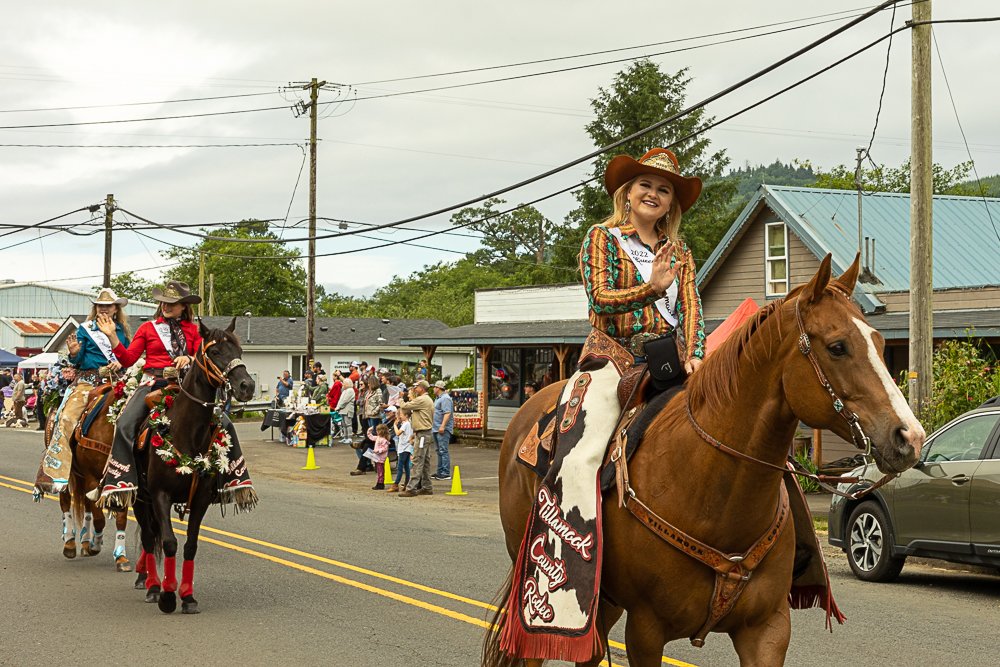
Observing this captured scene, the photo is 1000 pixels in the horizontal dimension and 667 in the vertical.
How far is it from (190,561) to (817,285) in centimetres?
687

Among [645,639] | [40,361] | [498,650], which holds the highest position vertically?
[40,361]

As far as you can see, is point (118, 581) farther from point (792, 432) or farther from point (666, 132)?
point (666, 132)

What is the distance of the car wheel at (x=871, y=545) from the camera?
11.7 m

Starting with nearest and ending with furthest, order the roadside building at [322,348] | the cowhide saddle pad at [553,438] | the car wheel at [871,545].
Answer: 1. the cowhide saddle pad at [553,438]
2. the car wheel at [871,545]
3. the roadside building at [322,348]

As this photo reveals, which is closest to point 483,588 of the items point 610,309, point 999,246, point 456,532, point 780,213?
point 456,532

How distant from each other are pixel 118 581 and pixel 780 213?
18.3m

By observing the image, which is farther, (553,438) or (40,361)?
(40,361)

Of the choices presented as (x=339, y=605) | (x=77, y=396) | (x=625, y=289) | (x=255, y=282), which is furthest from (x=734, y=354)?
(x=255, y=282)

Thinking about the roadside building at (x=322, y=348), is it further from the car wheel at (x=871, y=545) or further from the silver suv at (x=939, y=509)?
the silver suv at (x=939, y=509)

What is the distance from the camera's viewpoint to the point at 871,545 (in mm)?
11938

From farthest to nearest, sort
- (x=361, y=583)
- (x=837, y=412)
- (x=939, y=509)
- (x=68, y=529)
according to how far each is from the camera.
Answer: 1. (x=68, y=529)
2. (x=939, y=509)
3. (x=361, y=583)
4. (x=837, y=412)

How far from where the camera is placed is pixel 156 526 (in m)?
9.77

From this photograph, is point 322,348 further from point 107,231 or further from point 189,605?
point 189,605

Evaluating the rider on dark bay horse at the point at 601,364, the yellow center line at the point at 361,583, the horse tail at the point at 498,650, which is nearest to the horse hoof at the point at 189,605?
the yellow center line at the point at 361,583
